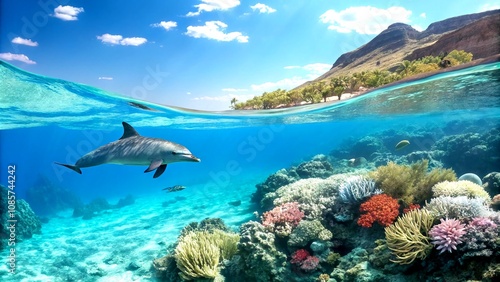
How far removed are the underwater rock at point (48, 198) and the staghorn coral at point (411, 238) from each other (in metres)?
30.8

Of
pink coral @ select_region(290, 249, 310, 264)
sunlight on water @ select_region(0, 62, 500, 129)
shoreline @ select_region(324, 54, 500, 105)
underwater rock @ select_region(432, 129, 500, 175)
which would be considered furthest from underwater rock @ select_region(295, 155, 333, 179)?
pink coral @ select_region(290, 249, 310, 264)

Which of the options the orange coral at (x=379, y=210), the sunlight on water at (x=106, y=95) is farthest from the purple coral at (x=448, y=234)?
the sunlight on water at (x=106, y=95)

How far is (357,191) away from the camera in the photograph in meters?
6.98

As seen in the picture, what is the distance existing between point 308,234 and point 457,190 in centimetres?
365

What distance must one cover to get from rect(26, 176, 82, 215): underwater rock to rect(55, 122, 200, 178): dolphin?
88.5 ft

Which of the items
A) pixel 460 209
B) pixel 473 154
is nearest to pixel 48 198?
pixel 460 209

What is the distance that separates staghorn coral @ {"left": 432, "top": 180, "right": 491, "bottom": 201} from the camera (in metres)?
6.46

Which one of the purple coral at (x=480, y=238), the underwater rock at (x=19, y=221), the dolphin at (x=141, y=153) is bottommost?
the underwater rock at (x=19, y=221)

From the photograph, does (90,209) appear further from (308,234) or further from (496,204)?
(496,204)

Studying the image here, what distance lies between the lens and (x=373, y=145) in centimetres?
2442

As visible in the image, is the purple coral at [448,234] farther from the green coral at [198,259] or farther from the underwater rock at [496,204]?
the green coral at [198,259]

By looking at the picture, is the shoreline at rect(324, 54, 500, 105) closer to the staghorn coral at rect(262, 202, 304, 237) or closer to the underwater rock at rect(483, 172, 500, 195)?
the underwater rock at rect(483, 172, 500, 195)

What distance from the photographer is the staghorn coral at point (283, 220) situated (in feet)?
22.7

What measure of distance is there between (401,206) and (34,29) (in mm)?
12774
